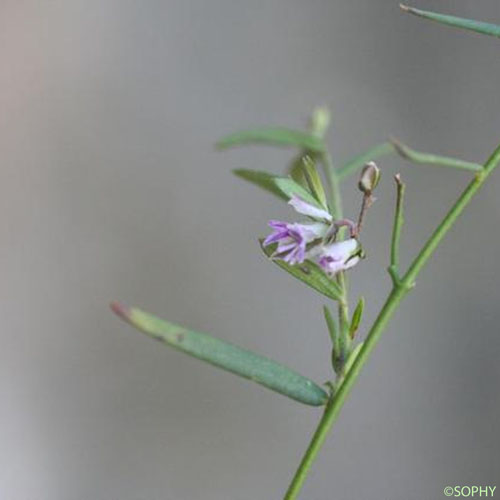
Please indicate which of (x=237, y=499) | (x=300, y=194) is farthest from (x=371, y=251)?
(x=300, y=194)

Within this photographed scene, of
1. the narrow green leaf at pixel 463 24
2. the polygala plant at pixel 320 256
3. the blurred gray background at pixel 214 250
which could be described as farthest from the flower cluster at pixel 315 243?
the blurred gray background at pixel 214 250

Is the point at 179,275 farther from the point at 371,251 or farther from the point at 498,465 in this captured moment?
the point at 498,465

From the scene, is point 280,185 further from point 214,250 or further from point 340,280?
point 214,250

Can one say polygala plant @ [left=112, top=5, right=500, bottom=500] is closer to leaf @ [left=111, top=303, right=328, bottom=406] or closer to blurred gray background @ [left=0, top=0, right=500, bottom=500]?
leaf @ [left=111, top=303, right=328, bottom=406]

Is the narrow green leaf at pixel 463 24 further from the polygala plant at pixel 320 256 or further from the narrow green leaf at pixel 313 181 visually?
the narrow green leaf at pixel 313 181

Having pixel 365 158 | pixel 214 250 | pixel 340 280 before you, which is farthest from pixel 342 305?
pixel 214 250

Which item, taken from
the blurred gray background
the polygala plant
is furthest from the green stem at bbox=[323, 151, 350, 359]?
the blurred gray background
